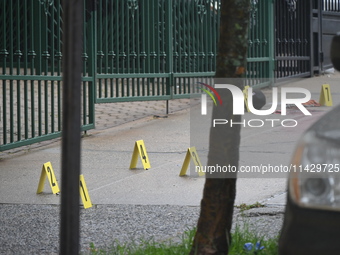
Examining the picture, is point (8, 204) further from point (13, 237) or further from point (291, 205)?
point (291, 205)

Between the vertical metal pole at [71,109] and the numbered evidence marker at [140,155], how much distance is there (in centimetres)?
511

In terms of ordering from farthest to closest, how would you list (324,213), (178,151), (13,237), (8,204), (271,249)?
(178,151) → (8,204) → (13,237) → (271,249) → (324,213)

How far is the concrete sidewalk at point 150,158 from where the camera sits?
726 centimetres

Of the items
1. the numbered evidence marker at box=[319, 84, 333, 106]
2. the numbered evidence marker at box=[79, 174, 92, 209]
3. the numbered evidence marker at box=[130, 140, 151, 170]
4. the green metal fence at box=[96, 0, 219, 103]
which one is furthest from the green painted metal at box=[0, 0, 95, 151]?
the numbered evidence marker at box=[319, 84, 333, 106]

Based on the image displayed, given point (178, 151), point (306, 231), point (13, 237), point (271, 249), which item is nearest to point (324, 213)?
point (306, 231)

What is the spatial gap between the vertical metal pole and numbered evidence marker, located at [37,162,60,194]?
416cm

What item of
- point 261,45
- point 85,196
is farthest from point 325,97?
point 85,196

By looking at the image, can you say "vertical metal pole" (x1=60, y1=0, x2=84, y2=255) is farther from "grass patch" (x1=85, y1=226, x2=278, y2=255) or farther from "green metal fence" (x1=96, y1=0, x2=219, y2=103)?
"green metal fence" (x1=96, y1=0, x2=219, y2=103)

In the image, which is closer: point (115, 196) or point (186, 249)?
point (186, 249)

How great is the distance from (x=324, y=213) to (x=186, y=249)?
2.23m

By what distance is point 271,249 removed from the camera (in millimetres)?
4832

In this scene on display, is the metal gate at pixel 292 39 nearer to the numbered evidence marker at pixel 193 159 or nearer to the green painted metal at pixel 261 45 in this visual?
the green painted metal at pixel 261 45

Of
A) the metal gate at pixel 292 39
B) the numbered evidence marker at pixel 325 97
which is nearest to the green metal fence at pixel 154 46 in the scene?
the numbered evidence marker at pixel 325 97

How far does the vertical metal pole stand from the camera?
3205 millimetres
